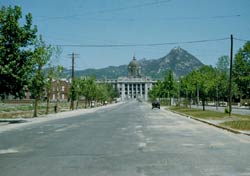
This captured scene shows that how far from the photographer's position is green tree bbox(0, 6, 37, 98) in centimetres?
2972

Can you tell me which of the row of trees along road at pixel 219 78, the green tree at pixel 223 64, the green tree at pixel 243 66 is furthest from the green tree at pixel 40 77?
the green tree at pixel 223 64

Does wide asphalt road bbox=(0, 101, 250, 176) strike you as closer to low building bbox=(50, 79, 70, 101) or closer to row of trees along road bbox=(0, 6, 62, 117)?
row of trees along road bbox=(0, 6, 62, 117)

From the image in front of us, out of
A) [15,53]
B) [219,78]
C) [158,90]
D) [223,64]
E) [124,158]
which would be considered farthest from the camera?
[158,90]

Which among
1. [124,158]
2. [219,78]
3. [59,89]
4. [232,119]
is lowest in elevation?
[124,158]

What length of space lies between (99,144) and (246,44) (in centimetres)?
6514

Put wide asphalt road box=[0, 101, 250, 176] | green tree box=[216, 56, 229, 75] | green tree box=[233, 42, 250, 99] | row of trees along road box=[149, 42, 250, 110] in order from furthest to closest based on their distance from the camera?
green tree box=[216, 56, 229, 75] < green tree box=[233, 42, 250, 99] < row of trees along road box=[149, 42, 250, 110] < wide asphalt road box=[0, 101, 250, 176]

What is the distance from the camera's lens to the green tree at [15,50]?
97.5 ft

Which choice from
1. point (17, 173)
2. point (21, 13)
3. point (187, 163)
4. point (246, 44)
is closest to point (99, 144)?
point (187, 163)

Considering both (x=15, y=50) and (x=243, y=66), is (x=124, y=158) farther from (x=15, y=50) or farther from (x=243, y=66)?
(x=243, y=66)

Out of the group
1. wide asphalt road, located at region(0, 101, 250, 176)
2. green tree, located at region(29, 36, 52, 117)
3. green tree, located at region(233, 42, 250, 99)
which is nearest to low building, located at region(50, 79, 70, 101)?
green tree, located at region(29, 36, 52, 117)

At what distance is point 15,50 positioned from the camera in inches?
1198

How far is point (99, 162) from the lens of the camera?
36.4 feet

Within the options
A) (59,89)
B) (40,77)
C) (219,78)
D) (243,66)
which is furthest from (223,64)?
(40,77)

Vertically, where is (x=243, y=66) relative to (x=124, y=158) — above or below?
above
